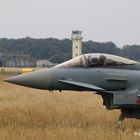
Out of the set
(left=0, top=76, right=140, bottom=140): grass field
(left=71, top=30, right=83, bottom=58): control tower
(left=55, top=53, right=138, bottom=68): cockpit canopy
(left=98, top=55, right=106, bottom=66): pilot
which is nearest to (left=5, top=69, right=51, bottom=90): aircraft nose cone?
(left=55, top=53, right=138, bottom=68): cockpit canopy

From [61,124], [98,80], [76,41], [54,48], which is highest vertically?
[76,41]

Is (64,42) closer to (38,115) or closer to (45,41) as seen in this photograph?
(45,41)

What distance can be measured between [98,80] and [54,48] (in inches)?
5283

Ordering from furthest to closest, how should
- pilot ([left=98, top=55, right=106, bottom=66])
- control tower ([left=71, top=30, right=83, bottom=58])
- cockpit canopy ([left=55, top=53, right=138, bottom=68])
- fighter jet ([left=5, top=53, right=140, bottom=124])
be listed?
control tower ([left=71, top=30, right=83, bottom=58]) → pilot ([left=98, top=55, right=106, bottom=66]) → cockpit canopy ([left=55, top=53, right=138, bottom=68]) → fighter jet ([left=5, top=53, right=140, bottom=124])

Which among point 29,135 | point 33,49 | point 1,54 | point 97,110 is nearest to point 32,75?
point 29,135

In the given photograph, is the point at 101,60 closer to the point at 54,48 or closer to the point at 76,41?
the point at 76,41

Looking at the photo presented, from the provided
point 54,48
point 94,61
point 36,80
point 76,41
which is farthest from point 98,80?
point 54,48

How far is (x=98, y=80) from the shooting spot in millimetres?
10023

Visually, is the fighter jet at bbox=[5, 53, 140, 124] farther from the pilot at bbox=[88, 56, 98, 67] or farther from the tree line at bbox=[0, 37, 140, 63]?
the tree line at bbox=[0, 37, 140, 63]

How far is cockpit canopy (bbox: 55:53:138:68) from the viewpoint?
33.4 ft

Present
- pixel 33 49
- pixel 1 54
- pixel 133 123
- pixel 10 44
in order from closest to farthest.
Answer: pixel 133 123
pixel 1 54
pixel 33 49
pixel 10 44

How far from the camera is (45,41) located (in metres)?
152

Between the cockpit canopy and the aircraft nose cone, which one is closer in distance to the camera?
the aircraft nose cone

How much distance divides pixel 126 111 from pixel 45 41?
142462 mm
